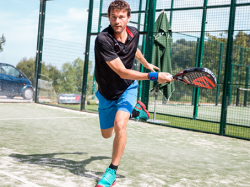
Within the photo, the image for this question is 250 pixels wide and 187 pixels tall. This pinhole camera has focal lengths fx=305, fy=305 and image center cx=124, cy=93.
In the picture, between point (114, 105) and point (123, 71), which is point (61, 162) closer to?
point (114, 105)

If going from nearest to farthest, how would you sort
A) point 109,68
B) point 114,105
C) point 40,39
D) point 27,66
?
1. point 109,68
2. point 114,105
3. point 40,39
4. point 27,66

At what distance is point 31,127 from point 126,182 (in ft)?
11.6

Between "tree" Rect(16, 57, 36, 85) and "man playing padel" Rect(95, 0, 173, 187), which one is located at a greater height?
"tree" Rect(16, 57, 36, 85)

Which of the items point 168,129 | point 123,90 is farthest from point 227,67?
point 123,90

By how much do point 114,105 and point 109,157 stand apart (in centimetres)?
102

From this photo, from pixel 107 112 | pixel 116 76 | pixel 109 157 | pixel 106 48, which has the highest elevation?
pixel 106 48

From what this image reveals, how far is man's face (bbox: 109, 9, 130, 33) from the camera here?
310 cm

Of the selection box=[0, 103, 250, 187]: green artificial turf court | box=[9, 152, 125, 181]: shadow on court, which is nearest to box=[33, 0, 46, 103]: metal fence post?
box=[0, 103, 250, 187]: green artificial turf court

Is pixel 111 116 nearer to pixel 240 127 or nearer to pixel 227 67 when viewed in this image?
pixel 227 67

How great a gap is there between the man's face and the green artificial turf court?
1571mm

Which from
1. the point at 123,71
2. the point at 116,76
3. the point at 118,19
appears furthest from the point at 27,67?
the point at 123,71

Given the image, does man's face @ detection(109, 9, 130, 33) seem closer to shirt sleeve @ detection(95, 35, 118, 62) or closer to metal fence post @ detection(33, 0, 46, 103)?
shirt sleeve @ detection(95, 35, 118, 62)

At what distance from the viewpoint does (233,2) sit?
22.2 ft

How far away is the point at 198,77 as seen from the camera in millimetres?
3168
